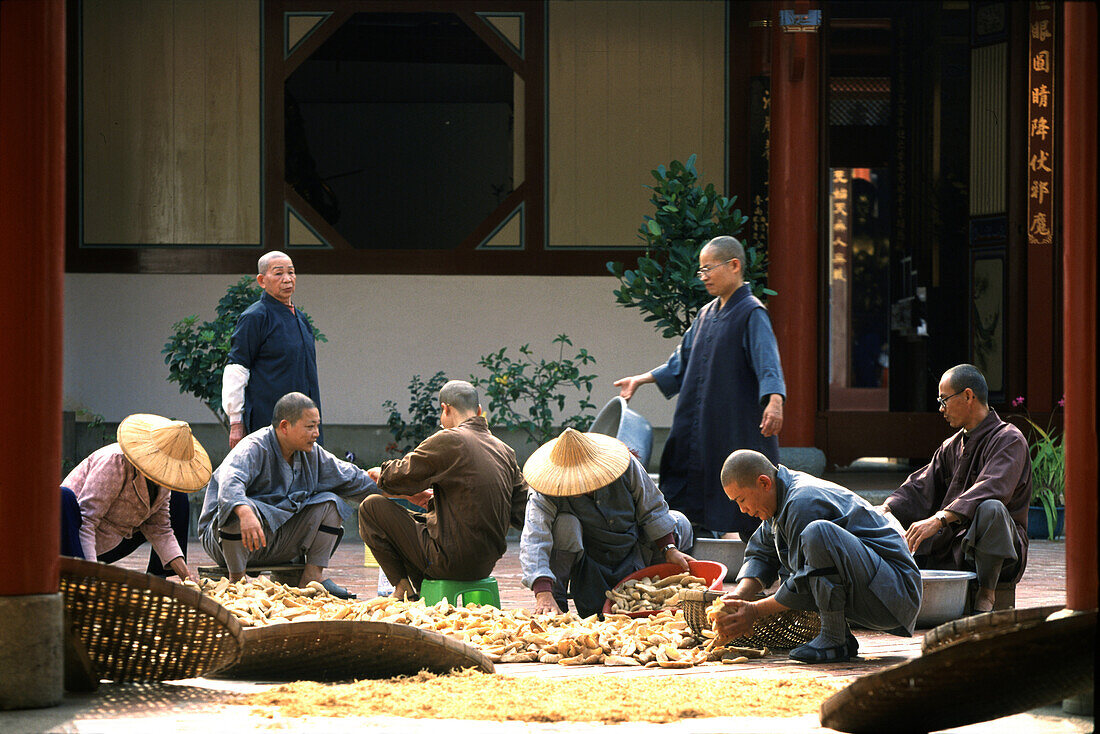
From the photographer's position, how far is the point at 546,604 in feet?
15.9

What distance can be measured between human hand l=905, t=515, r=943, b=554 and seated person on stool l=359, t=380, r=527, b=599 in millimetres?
1464

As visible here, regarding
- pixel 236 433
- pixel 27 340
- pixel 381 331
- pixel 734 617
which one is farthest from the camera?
pixel 381 331

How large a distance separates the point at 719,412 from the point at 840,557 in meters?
1.70

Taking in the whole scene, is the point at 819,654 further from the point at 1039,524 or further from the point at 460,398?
the point at 1039,524

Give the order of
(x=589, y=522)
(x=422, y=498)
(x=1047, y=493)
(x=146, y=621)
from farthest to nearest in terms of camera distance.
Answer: (x=1047, y=493)
(x=422, y=498)
(x=589, y=522)
(x=146, y=621)

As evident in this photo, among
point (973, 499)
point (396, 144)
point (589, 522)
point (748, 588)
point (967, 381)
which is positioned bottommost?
point (748, 588)

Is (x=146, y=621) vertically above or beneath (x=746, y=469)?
beneath

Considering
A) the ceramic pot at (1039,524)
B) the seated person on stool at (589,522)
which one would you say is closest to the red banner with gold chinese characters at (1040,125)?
the ceramic pot at (1039,524)

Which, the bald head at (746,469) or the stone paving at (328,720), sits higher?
the bald head at (746,469)

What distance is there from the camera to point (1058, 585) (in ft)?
19.4

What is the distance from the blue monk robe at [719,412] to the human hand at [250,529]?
1715 millimetres

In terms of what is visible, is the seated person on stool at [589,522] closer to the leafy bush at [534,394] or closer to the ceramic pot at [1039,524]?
the leafy bush at [534,394]

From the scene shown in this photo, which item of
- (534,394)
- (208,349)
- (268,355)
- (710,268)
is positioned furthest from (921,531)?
(208,349)

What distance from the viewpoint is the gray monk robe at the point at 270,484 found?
5469mm
